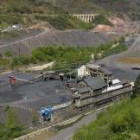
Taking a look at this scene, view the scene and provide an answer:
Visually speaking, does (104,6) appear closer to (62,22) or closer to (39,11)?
(39,11)

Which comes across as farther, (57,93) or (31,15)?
(31,15)

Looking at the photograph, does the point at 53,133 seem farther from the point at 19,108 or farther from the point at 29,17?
the point at 29,17

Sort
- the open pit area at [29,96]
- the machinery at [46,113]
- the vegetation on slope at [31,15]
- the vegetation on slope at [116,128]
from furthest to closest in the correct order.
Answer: the vegetation on slope at [31,15], the machinery at [46,113], the open pit area at [29,96], the vegetation on slope at [116,128]

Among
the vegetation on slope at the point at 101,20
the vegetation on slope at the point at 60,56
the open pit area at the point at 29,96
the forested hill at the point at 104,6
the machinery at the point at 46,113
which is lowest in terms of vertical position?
the machinery at the point at 46,113

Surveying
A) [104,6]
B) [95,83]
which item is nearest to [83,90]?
[95,83]

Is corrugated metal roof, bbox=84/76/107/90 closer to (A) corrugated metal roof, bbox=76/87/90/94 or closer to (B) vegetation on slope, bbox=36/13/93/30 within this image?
(A) corrugated metal roof, bbox=76/87/90/94

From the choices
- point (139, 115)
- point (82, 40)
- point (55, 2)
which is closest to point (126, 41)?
point (82, 40)

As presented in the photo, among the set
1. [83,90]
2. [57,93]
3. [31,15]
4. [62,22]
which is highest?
[31,15]

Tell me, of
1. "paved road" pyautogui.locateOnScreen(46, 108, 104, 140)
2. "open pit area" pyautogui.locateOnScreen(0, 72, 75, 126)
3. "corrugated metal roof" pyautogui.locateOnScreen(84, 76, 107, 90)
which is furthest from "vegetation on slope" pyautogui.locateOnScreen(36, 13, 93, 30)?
"paved road" pyautogui.locateOnScreen(46, 108, 104, 140)

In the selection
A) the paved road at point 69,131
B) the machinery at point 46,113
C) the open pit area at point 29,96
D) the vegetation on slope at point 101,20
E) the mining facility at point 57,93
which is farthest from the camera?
the vegetation on slope at point 101,20

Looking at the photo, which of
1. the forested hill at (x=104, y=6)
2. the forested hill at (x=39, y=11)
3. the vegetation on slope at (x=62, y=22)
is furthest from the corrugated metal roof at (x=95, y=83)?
the forested hill at (x=104, y=6)

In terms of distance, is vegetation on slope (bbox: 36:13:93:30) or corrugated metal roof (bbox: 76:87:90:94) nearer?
corrugated metal roof (bbox: 76:87:90:94)

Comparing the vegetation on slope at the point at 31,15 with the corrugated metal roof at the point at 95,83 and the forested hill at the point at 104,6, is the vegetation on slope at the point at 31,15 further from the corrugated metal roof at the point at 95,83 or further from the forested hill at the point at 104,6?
the corrugated metal roof at the point at 95,83
